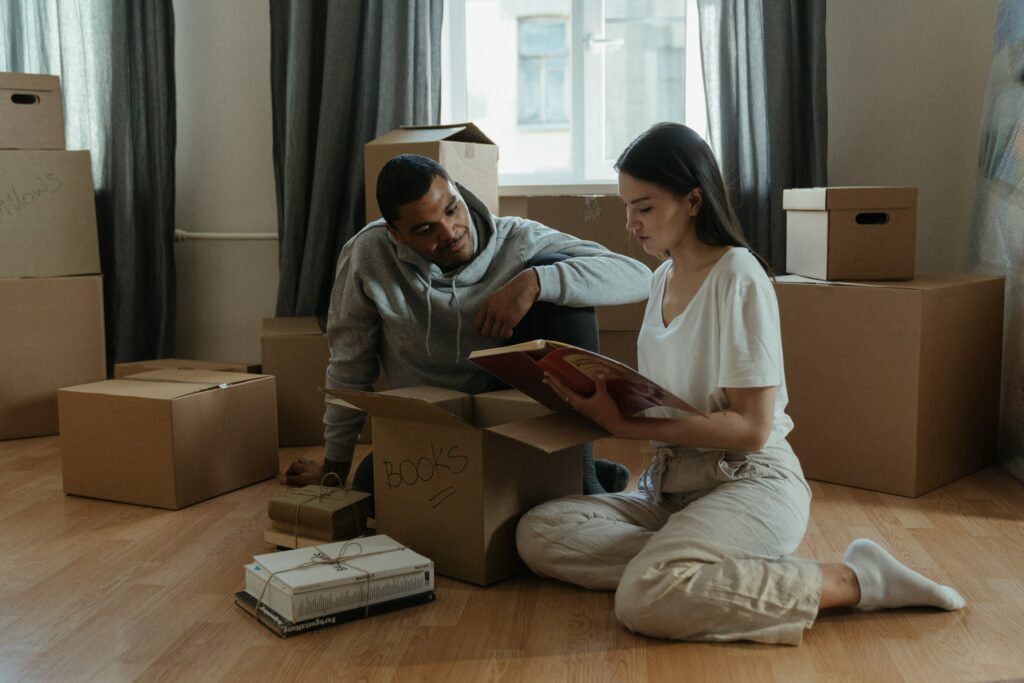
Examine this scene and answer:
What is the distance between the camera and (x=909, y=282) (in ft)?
7.74

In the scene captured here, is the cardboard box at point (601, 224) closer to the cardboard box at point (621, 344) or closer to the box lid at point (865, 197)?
the cardboard box at point (621, 344)

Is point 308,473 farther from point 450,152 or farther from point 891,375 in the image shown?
point 891,375

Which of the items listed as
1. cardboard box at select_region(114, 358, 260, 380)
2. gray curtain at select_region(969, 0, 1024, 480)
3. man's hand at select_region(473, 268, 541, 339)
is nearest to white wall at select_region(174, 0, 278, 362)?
cardboard box at select_region(114, 358, 260, 380)

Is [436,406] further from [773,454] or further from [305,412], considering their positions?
[305,412]

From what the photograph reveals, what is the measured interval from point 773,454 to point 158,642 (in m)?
0.98

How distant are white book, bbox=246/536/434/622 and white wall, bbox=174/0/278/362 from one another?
6.14ft

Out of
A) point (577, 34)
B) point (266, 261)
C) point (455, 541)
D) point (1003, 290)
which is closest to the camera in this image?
point (455, 541)

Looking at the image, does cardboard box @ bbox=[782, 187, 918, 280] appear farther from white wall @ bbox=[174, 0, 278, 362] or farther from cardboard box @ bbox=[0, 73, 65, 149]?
cardboard box @ bbox=[0, 73, 65, 149]

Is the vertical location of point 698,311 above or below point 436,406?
above

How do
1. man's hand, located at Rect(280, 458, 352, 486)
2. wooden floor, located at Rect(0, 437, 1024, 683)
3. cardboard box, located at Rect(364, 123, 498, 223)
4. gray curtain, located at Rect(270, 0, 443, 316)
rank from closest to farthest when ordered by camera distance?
1. wooden floor, located at Rect(0, 437, 1024, 683)
2. man's hand, located at Rect(280, 458, 352, 486)
3. cardboard box, located at Rect(364, 123, 498, 223)
4. gray curtain, located at Rect(270, 0, 443, 316)

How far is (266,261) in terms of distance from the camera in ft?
11.2

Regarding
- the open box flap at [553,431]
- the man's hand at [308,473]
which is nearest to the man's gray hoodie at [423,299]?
the man's hand at [308,473]

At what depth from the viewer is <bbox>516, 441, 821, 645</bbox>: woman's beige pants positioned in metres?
1.47

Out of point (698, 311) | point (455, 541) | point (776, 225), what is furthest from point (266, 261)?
point (698, 311)
